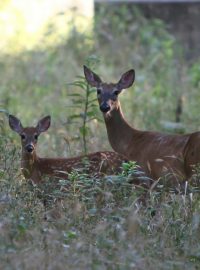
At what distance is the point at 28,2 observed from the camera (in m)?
15.4

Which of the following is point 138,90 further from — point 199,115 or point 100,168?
point 100,168

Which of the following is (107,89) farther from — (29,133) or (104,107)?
(29,133)

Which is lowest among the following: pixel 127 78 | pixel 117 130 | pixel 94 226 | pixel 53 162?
pixel 94 226

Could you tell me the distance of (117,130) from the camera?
920cm

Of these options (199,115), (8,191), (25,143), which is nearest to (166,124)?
(199,115)

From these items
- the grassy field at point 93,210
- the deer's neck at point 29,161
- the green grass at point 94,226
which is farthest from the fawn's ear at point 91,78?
the green grass at point 94,226

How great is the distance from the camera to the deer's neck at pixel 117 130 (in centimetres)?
916

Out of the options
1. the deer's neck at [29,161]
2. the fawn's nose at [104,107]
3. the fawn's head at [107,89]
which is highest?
the fawn's head at [107,89]

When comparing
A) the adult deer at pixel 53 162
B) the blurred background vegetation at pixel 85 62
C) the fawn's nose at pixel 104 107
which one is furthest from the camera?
the blurred background vegetation at pixel 85 62

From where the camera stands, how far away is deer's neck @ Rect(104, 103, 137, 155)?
9164 millimetres

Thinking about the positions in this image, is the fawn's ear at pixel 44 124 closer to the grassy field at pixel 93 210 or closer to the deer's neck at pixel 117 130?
the grassy field at pixel 93 210

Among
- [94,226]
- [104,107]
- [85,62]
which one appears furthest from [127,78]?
[94,226]

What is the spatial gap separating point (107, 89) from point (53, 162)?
112 cm

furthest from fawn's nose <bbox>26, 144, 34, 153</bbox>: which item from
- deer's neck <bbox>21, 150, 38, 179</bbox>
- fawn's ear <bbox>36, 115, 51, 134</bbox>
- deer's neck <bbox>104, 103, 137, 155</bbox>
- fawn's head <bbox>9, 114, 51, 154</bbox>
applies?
deer's neck <bbox>104, 103, 137, 155</bbox>
